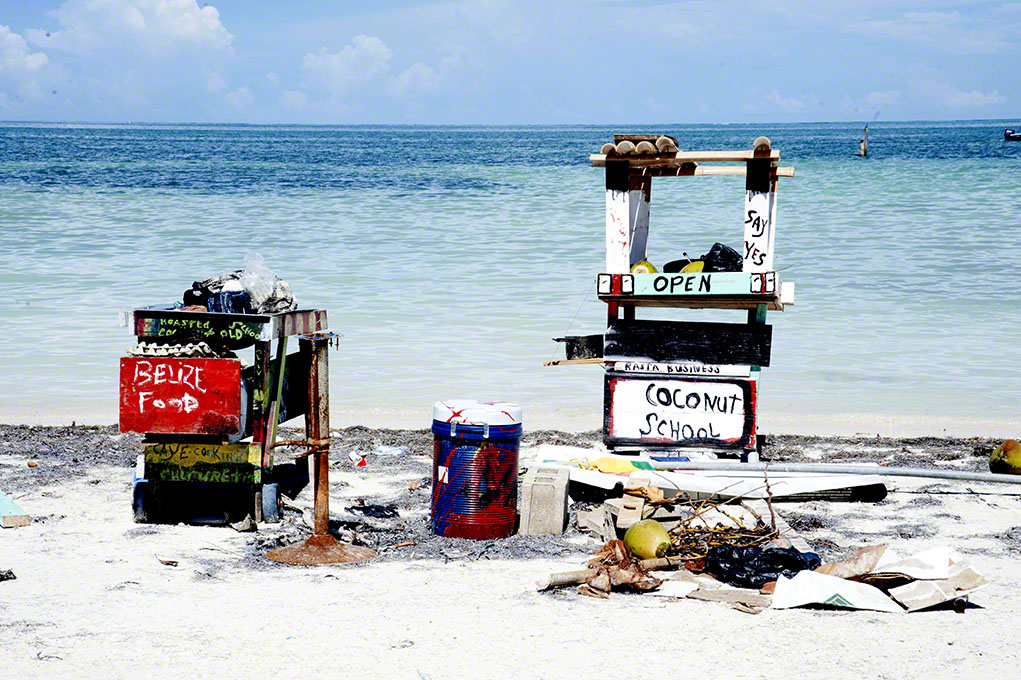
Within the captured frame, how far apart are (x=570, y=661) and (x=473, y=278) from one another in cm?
1420

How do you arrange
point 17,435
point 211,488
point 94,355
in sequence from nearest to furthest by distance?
point 211,488 < point 17,435 < point 94,355

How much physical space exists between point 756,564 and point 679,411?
1.96m

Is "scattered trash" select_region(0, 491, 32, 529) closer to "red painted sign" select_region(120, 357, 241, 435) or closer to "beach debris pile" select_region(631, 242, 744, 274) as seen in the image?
"red painted sign" select_region(120, 357, 241, 435)

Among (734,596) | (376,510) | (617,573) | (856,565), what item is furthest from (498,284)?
(734,596)

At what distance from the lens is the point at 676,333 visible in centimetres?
727

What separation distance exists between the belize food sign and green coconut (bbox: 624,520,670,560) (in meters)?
1.59

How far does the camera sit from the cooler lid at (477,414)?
6133 millimetres

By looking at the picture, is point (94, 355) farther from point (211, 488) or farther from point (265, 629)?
point (265, 629)

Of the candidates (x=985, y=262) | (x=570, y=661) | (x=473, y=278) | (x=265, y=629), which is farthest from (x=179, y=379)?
(x=985, y=262)

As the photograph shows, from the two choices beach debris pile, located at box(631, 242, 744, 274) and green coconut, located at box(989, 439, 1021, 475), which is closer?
beach debris pile, located at box(631, 242, 744, 274)

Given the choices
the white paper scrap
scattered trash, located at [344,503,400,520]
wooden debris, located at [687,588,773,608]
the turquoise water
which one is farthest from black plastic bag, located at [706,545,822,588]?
the turquoise water

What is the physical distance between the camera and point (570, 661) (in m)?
4.52

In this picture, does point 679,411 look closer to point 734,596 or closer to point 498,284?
point 734,596

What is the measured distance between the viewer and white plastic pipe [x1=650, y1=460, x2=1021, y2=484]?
6.68 metres
